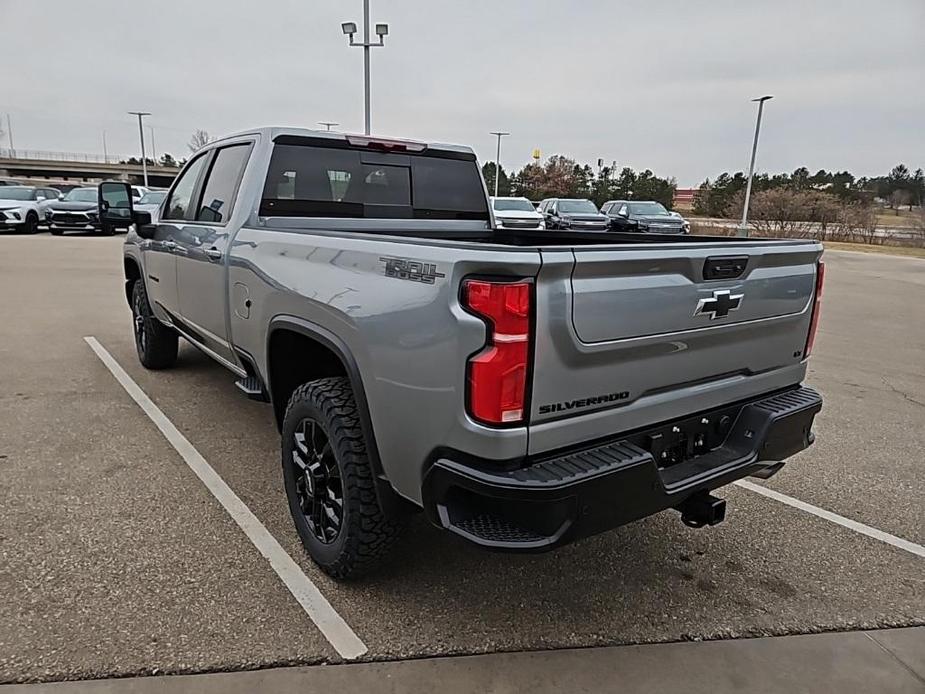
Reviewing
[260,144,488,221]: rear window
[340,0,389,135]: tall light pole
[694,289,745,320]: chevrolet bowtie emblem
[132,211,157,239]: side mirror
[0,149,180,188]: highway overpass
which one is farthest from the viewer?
[0,149,180,188]: highway overpass

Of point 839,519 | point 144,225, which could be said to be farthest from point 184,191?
point 839,519

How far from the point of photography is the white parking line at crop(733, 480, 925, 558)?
3275mm

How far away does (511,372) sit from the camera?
1.97 metres

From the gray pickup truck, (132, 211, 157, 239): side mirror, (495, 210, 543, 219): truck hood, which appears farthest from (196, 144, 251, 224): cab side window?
(495, 210, 543, 219): truck hood

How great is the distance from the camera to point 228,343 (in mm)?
3787

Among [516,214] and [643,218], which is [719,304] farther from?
[643,218]

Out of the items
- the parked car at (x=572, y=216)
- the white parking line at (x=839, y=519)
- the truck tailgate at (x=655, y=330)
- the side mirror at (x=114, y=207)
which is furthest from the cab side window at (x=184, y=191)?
the parked car at (x=572, y=216)

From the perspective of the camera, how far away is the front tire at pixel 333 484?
2.54m

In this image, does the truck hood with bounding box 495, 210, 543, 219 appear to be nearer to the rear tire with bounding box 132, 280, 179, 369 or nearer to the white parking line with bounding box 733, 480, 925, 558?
the rear tire with bounding box 132, 280, 179, 369

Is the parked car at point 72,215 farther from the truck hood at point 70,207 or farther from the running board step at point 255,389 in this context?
the running board step at point 255,389

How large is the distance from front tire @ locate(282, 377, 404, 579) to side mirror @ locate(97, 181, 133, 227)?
3.45 m

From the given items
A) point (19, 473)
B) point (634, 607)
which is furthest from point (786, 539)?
point (19, 473)

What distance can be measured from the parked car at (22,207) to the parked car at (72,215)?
1.71 ft

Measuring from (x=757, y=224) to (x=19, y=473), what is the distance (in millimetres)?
33954
